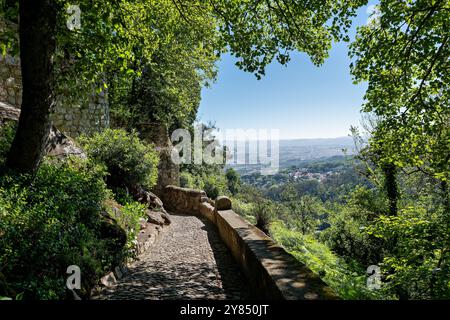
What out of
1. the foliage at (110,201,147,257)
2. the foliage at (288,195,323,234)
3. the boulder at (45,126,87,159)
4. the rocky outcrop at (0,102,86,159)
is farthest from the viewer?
the foliage at (288,195,323,234)

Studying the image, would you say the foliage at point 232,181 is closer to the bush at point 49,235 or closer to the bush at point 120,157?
the bush at point 120,157

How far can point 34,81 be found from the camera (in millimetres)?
4270

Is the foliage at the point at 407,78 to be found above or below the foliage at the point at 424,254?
above

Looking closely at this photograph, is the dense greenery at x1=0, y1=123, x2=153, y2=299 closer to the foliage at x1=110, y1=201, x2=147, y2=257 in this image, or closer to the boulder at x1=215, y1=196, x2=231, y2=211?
the foliage at x1=110, y1=201, x2=147, y2=257

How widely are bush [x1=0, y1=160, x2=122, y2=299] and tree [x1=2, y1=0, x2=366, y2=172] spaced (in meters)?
0.61

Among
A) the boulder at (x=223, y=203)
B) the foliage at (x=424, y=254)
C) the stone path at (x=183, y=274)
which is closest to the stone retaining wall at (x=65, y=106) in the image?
the stone path at (x=183, y=274)

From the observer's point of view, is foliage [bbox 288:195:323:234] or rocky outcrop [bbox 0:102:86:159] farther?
foliage [bbox 288:195:323:234]

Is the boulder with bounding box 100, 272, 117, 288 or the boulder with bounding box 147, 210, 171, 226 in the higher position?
the boulder with bounding box 100, 272, 117, 288

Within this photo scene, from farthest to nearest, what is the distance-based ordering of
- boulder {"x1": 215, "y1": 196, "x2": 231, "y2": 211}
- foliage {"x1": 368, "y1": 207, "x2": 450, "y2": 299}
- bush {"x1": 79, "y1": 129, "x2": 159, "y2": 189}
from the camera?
boulder {"x1": 215, "y1": 196, "x2": 231, "y2": 211}
bush {"x1": 79, "y1": 129, "x2": 159, "y2": 189}
foliage {"x1": 368, "y1": 207, "x2": 450, "y2": 299}

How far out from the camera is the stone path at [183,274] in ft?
13.5

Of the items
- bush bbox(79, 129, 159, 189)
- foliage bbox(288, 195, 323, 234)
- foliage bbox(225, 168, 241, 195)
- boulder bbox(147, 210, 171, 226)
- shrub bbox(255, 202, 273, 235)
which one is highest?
bush bbox(79, 129, 159, 189)

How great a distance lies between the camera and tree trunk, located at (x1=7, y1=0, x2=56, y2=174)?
13.3ft

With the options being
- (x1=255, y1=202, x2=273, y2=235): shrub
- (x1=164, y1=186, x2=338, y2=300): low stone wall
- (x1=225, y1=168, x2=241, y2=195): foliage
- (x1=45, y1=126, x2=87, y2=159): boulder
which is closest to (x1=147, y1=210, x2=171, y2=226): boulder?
(x1=45, y1=126, x2=87, y2=159): boulder

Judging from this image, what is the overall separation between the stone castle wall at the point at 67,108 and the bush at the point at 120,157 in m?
0.88
